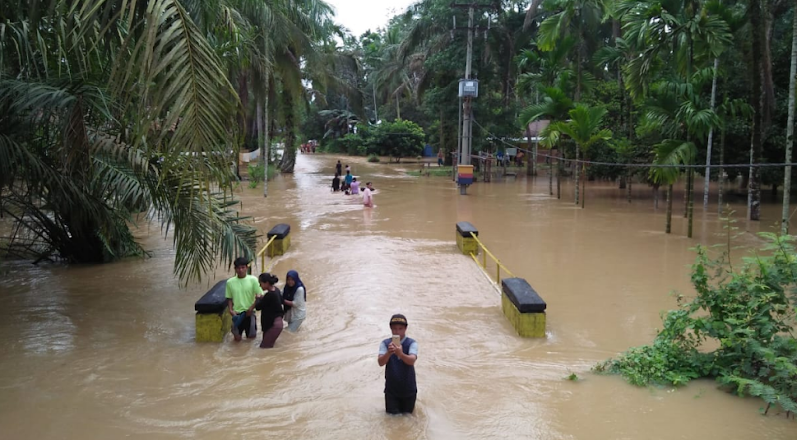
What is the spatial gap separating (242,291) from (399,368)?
306 centimetres

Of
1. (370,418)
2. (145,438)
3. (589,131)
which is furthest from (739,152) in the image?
(145,438)

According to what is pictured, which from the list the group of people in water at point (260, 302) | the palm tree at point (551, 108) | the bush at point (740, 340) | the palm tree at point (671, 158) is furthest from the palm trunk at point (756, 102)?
the group of people in water at point (260, 302)

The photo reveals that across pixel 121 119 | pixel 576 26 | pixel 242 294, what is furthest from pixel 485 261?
pixel 576 26

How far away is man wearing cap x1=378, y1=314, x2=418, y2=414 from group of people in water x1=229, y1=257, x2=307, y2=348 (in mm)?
2474

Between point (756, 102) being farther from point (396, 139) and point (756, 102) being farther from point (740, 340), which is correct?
point (396, 139)

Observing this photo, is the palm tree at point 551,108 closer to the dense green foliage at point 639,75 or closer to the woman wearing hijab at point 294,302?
the dense green foliage at point 639,75

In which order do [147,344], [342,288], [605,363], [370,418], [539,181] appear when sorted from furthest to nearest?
[539,181] → [342,288] → [147,344] → [605,363] → [370,418]

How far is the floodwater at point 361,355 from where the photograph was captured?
19.7 ft

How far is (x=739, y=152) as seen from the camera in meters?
22.3

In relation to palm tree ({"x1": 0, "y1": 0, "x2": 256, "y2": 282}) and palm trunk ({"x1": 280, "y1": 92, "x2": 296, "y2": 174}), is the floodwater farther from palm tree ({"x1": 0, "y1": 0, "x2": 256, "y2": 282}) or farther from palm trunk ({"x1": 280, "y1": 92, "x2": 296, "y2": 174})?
palm trunk ({"x1": 280, "y1": 92, "x2": 296, "y2": 174})

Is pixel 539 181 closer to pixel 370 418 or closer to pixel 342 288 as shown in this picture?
pixel 342 288

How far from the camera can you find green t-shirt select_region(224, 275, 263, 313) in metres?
8.25

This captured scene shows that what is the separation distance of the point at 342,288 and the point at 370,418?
5.40 m

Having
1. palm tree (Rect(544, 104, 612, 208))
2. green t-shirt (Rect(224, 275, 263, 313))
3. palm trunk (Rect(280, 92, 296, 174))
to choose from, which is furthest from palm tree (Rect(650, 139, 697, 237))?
palm trunk (Rect(280, 92, 296, 174))
